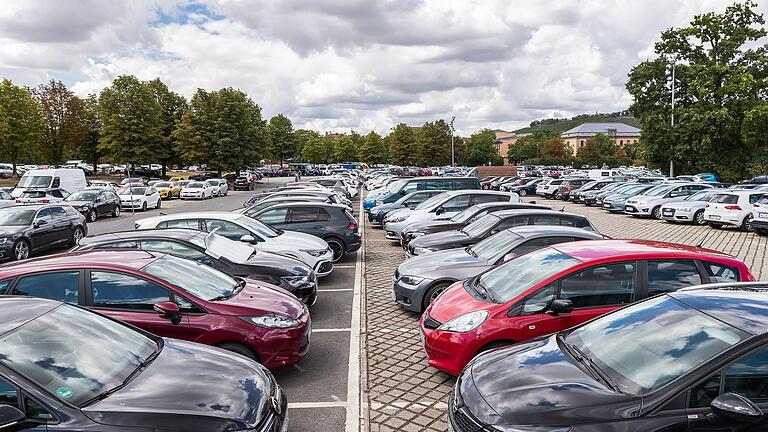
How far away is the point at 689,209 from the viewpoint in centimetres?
2242

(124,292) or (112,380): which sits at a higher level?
(124,292)

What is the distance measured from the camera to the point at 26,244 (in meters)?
14.1

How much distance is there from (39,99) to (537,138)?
113183 mm

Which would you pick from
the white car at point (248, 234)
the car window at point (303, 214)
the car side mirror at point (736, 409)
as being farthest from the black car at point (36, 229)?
the car side mirror at point (736, 409)

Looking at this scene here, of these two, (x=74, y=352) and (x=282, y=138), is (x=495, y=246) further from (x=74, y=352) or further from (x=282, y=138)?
(x=282, y=138)

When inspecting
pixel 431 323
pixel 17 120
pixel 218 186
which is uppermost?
pixel 17 120

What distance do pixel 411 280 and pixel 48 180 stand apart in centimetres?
2799

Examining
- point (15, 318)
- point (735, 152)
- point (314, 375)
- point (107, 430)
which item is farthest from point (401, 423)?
point (735, 152)

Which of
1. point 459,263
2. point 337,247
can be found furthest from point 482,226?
point 337,247

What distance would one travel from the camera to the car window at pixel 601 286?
5574 millimetres

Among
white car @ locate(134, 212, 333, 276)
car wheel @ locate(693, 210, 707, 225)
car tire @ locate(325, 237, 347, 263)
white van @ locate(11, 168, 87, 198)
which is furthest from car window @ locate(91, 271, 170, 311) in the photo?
white van @ locate(11, 168, 87, 198)

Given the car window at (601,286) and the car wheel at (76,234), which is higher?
the car window at (601,286)

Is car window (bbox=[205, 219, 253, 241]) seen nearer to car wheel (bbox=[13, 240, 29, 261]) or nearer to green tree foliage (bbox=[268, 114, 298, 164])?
car wheel (bbox=[13, 240, 29, 261])

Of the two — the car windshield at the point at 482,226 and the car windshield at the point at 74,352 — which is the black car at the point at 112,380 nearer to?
the car windshield at the point at 74,352
